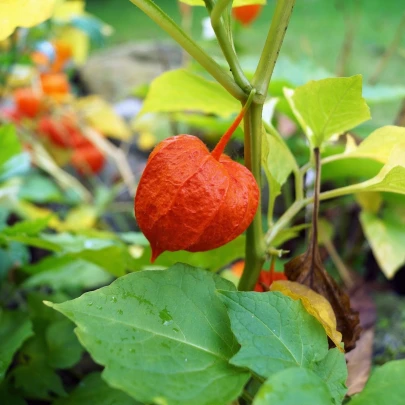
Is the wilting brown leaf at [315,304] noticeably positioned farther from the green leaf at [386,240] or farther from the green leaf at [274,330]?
the green leaf at [386,240]

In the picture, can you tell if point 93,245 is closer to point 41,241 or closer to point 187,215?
point 41,241

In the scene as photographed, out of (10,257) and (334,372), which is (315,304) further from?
(10,257)

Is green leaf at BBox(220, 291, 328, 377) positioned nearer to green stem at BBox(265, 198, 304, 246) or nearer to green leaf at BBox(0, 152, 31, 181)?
green stem at BBox(265, 198, 304, 246)

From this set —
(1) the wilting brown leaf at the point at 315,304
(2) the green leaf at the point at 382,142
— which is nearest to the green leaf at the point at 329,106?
(2) the green leaf at the point at 382,142

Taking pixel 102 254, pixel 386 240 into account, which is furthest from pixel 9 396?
pixel 386 240

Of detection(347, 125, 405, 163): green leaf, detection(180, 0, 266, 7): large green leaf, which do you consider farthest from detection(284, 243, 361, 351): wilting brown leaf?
detection(180, 0, 266, 7): large green leaf

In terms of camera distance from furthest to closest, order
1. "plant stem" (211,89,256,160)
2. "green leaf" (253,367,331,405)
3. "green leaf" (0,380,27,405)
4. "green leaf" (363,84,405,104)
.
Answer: "green leaf" (363,84,405,104), "green leaf" (0,380,27,405), "plant stem" (211,89,256,160), "green leaf" (253,367,331,405)
